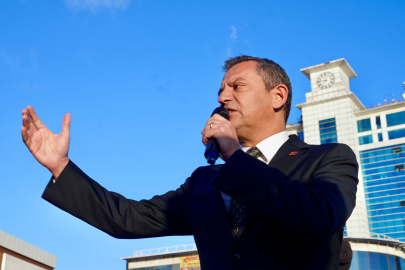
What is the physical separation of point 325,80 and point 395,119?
1247 cm

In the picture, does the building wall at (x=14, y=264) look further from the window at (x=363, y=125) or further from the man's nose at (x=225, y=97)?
the window at (x=363, y=125)

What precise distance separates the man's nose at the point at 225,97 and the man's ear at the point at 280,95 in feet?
1.07

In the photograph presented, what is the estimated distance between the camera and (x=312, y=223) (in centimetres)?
200

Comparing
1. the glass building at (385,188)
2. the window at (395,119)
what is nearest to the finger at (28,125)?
the glass building at (385,188)

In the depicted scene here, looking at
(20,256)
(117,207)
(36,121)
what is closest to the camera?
(36,121)

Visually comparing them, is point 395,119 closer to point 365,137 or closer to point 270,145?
point 365,137

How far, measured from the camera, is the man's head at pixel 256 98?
288 centimetres

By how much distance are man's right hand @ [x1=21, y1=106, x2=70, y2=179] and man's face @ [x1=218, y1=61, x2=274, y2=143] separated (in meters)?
1.05

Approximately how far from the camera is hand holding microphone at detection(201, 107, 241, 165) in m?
2.28

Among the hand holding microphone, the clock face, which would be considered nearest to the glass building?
the clock face

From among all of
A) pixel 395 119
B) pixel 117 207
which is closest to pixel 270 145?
pixel 117 207

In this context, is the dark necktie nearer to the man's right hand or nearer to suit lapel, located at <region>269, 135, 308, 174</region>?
suit lapel, located at <region>269, 135, 308, 174</region>

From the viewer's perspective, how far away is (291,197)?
203 centimetres

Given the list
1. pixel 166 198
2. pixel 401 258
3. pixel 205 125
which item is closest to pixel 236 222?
pixel 205 125
